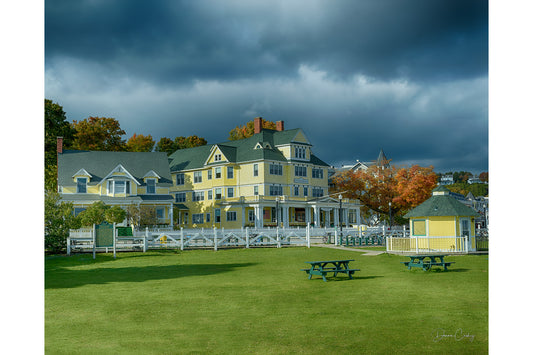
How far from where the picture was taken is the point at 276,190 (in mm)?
53875


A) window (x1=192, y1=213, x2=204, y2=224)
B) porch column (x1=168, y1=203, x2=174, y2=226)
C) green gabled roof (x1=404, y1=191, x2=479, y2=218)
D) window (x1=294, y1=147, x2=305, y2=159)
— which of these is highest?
window (x1=294, y1=147, x2=305, y2=159)

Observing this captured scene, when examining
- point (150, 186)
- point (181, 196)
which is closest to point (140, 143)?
point (181, 196)

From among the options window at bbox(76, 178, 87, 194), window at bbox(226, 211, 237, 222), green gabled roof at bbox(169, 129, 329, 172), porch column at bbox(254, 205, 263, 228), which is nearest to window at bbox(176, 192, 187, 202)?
green gabled roof at bbox(169, 129, 329, 172)

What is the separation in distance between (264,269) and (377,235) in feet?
66.7

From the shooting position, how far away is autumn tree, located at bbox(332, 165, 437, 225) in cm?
5483

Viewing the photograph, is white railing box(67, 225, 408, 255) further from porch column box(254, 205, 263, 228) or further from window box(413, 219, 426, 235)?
porch column box(254, 205, 263, 228)

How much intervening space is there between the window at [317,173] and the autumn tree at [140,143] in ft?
72.7

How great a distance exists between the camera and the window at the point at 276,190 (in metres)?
53.5

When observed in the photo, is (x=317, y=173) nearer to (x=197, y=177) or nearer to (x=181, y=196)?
(x=197, y=177)

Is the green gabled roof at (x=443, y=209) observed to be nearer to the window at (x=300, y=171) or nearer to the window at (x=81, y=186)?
the window at (x=300, y=171)

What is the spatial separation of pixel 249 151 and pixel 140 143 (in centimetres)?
1898

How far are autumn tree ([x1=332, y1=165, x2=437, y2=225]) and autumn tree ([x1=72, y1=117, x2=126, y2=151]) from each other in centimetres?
2433

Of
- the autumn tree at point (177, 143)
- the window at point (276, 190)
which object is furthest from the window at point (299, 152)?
the autumn tree at point (177, 143)
